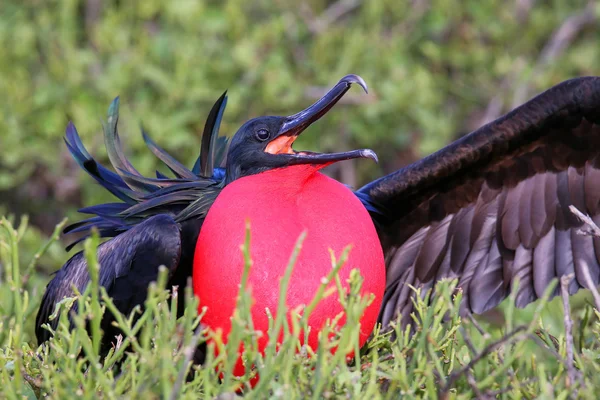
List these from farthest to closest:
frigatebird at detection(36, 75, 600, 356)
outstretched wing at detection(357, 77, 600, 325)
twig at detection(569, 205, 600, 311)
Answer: outstretched wing at detection(357, 77, 600, 325) < frigatebird at detection(36, 75, 600, 356) < twig at detection(569, 205, 600, 311)

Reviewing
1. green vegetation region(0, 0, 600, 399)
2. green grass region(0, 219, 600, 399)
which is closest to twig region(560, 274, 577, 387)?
green grass region(0, 219, 600, 399)

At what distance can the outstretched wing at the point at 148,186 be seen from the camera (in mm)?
2219

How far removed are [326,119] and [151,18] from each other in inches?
41.8

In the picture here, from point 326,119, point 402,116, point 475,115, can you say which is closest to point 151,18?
point 326,119

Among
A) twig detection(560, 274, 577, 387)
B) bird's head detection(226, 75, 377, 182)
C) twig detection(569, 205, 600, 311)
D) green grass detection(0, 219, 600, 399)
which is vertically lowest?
green grass detection(0, 219, 600, 399)

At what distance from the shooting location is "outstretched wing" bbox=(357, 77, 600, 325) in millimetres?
2301

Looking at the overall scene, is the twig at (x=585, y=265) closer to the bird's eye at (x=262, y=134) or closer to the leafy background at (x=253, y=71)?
the bird's eye at (x=262, y=134)

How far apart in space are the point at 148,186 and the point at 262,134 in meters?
0.40

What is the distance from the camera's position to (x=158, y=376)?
4.60ft

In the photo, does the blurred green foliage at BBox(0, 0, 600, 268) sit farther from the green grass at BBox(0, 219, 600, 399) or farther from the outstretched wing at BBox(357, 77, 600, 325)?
the green grass at BBox(0, 219, 600, 399)

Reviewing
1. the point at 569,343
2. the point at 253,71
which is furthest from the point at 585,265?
the point at 253,71

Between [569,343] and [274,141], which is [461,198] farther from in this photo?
[569,343]

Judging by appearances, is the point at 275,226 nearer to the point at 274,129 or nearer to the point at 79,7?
the point at 274,129

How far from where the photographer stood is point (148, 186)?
2387mm
